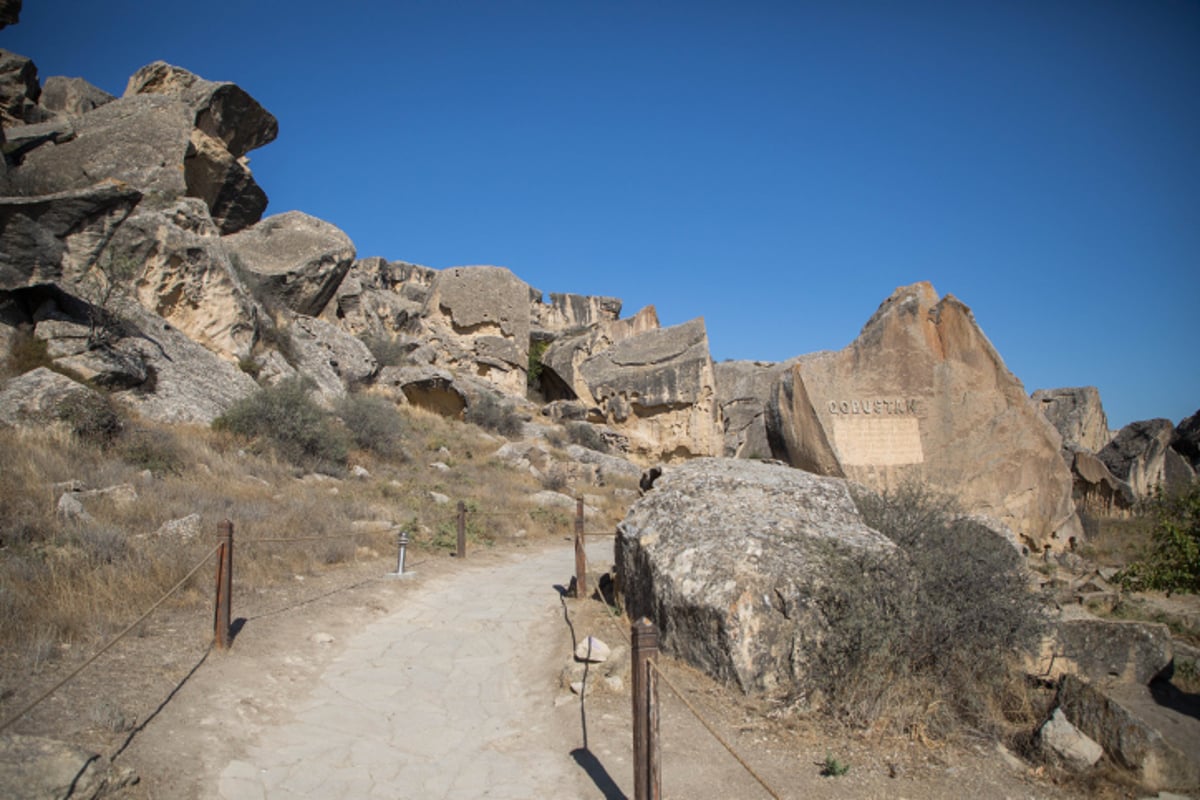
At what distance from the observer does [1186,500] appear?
5.78 metres

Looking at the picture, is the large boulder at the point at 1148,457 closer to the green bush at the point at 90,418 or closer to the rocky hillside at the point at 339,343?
the rocky hillside at the point at 339,343

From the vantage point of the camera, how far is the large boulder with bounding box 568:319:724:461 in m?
21.6

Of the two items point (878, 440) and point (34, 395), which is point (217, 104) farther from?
point (878, 440)

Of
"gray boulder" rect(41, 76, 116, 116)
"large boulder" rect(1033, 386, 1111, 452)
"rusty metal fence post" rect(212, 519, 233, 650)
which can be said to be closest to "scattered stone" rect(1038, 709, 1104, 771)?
"rusty metal fence post" rect(212, 519, 233, 650)

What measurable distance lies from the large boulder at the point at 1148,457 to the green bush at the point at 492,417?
17512 millimetres

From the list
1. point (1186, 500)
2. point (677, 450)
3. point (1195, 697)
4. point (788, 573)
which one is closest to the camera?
point (788, 573)

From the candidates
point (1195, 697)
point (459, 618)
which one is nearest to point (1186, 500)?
point (1195, 697)

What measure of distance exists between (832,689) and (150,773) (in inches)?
146

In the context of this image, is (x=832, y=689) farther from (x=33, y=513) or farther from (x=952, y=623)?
(x=33, y=513)

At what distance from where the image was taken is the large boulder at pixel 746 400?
30.0 metres

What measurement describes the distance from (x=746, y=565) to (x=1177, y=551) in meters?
3.57

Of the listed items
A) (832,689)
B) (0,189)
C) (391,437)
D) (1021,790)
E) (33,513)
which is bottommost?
(1021,790)

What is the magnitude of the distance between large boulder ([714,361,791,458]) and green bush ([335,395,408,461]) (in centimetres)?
1636

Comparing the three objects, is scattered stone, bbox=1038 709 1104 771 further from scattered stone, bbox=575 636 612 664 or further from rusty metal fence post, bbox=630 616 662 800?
scattered stone, bbox=575 636 612 664
